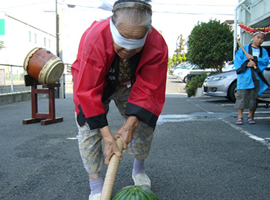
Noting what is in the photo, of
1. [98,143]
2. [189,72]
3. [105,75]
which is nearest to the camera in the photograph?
[105,75]

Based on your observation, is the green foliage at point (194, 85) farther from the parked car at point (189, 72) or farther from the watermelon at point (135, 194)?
the watermelon at point (135, 194)

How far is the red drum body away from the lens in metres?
5.31

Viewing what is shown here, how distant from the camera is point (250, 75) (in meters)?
5.04

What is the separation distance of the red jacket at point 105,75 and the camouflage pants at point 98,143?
13 cm

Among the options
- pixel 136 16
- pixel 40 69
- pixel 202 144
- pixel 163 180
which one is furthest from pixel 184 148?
pixel 40 69

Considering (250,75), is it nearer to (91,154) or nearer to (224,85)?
(224,85)

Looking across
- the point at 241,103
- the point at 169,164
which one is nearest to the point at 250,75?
the point at 241,103

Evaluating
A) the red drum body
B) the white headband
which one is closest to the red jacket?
the white headband

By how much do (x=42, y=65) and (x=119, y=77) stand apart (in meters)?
3.62

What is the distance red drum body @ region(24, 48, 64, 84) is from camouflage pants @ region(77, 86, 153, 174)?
330 cm

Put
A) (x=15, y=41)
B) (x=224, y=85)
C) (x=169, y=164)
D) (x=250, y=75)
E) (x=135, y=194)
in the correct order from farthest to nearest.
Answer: (x=15, y=41), (x=224, y=85), (x=250, y=75), (x=169, y=164), (x=135, y=194)

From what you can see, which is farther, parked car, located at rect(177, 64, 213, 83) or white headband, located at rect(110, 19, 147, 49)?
parked car, located at rect(177, 64, 213, 83)

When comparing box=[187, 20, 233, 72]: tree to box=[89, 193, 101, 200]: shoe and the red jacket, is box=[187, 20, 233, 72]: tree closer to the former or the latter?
the red jacket

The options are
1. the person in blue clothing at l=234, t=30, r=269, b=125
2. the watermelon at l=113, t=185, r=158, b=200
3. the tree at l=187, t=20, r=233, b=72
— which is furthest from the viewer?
the tree at l=187, t=20, r=233, b=72
